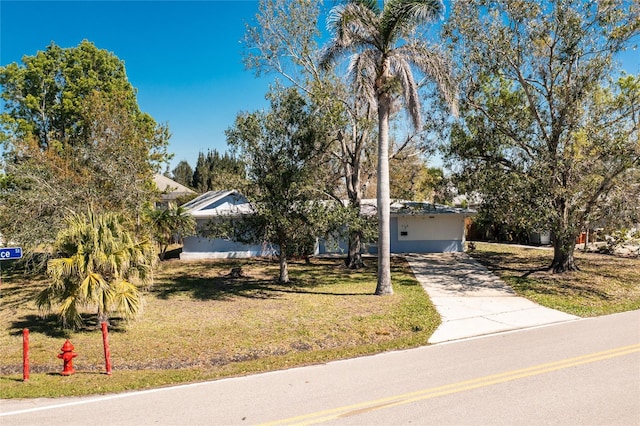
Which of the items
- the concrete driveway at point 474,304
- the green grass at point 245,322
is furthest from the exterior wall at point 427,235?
the green grass at point 245,322

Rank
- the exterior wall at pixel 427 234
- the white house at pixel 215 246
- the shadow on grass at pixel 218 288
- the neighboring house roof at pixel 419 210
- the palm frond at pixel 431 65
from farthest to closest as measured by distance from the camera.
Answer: the exterior wall at pixel 427 234 < the white house at pixel 215 246 < the neighboring house roof at pixel 419 210 < the shadow on grass at pixel 218 288 < the palm frond at pixel 431 65

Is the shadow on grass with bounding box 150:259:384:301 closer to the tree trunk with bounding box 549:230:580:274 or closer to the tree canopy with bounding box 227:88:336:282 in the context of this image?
the tree canopy with bounding box 227:88:336:282

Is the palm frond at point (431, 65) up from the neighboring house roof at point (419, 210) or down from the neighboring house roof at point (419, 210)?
up

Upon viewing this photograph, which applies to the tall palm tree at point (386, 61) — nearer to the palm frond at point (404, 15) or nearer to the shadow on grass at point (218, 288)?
the palm frond at point (404, 15)

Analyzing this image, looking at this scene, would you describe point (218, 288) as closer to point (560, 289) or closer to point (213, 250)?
point (213, 250)

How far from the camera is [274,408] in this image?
629 cm

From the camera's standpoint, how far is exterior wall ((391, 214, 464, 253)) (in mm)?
25750

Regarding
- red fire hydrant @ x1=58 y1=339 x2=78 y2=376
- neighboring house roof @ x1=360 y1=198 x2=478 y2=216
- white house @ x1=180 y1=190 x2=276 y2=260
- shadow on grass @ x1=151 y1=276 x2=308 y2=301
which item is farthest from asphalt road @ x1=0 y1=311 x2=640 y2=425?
white house @ x1=180 y1=190 x2=276 y2=260

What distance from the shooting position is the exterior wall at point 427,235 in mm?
25750

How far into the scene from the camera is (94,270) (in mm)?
10109

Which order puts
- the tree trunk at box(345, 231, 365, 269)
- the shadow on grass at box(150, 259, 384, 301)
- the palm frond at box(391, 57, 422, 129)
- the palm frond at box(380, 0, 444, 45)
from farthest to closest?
the tree trunk at box(345, 231, 365, 269) < the shadow on grass at box(150, 259, 384, 301) < the palm frond at box(391, 57, 422, 129) < the palm frond at box(380, 0, 444, 45)

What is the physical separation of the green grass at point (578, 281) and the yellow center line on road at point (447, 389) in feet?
14.7

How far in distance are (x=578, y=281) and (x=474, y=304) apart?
585 centimetres

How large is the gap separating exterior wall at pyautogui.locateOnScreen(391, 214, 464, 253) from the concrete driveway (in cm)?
484
